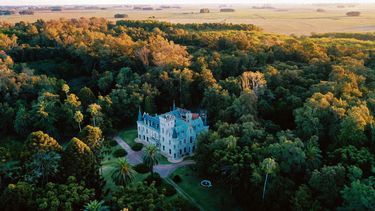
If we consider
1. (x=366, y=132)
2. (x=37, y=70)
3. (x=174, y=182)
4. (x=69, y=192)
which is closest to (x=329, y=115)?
(x=366, y=132)

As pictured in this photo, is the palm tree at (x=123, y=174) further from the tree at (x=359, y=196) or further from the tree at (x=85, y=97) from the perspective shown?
the tree at (x=85, y=97)

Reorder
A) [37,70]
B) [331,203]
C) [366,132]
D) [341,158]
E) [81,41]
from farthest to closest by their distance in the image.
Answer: [81,41] → [37,70] → [366,132] → [341,158] → [331,203]

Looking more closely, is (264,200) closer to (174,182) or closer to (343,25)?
(174,182)

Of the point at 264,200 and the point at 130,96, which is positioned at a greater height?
the point at 130,96

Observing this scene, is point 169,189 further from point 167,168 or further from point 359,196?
point 359,196

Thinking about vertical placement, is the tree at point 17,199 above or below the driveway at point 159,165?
above

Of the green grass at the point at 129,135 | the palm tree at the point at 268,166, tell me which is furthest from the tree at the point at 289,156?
the green grass at the point at 129,135
